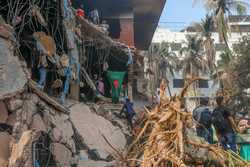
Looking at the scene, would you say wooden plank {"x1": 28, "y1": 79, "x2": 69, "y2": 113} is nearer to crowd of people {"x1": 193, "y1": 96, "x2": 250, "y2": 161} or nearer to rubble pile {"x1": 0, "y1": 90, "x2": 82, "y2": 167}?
rubble pile {"x1": 0, "y1": 90, "x2": 82, "y2": 167}

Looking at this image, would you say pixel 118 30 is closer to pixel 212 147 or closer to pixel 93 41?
pixel 93 41

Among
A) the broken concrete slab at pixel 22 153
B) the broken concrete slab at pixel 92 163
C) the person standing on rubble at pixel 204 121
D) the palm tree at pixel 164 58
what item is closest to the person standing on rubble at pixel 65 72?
the broken concrete slab at pixel 92 163

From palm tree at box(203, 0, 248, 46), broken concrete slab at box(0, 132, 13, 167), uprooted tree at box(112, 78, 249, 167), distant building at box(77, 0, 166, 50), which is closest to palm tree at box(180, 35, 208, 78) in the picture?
palm tree at box(203, 0, 248, 46)

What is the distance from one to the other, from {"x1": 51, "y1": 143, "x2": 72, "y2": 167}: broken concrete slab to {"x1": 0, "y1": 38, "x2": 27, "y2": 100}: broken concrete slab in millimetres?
1319

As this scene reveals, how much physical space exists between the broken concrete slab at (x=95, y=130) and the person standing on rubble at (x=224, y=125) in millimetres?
2635

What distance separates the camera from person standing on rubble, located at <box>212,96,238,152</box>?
20.7 ft

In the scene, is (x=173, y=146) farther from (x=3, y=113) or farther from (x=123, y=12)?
(x=123, y=12)

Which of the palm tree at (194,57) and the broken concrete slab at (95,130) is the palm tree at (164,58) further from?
the broken concrete slab at (95,130)

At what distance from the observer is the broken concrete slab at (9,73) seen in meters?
6.73

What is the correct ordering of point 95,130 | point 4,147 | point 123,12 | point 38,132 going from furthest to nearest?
point 123,12
point 95,130
point 38,132
point 4,147

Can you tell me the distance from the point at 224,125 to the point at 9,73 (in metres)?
3.72

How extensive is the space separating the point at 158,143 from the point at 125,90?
12961mm

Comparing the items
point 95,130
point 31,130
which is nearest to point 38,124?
point 31,130

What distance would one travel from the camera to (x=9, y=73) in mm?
6930
